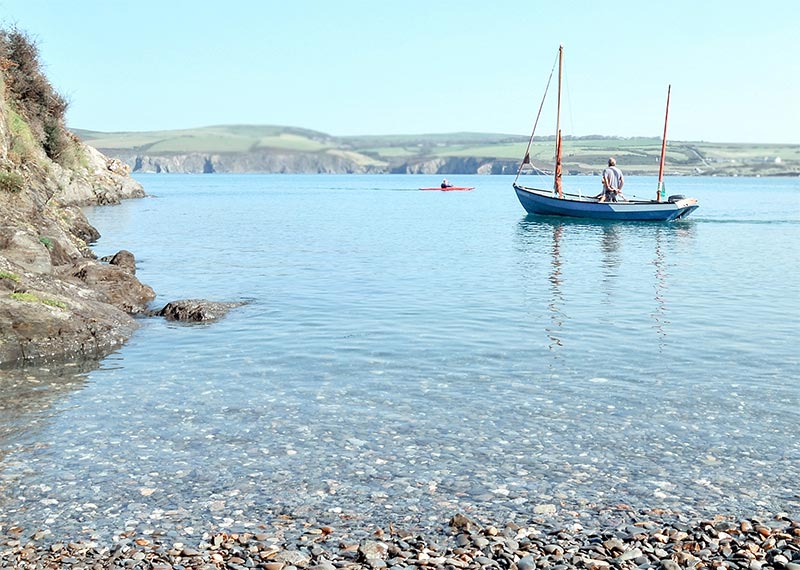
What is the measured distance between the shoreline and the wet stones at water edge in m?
0.01

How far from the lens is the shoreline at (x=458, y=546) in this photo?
8531 millimetres

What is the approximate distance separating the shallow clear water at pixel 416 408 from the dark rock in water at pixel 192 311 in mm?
550

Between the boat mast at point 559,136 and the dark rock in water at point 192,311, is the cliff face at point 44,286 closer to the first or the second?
the dark rock in water at point 192,311

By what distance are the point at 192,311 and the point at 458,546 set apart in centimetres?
1577

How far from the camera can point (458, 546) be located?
9.03 meters

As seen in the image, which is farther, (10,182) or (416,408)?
(10,182)

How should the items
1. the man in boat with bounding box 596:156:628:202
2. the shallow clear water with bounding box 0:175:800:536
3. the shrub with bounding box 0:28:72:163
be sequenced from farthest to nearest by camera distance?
the man in boat with bounding box 596:156:628:202 → the shrub with bounding box 0:28:72:163 → the shallow clear water with bounding box 0:175:800:536

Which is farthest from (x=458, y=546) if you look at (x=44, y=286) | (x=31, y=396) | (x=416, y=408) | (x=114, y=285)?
(x=114, y=285)

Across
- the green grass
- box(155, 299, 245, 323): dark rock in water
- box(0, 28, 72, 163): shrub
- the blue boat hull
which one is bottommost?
the blue boat hull

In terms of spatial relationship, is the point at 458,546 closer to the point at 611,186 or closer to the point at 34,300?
the point at 34,300

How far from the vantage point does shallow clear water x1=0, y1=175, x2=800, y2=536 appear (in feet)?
34.6

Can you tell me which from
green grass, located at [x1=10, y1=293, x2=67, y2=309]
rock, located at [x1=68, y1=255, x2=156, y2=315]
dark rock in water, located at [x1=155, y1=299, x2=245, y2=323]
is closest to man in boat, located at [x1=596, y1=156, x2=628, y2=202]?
rock, located at [x1=68, y1=255, x2=156, y2=315]

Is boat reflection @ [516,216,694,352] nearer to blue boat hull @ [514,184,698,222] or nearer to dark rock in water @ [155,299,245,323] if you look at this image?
blue boat hull @ [514,184,698,222]

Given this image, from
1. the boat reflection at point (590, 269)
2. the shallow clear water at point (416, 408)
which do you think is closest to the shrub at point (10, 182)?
the shallow clear water at point (416, 408)
